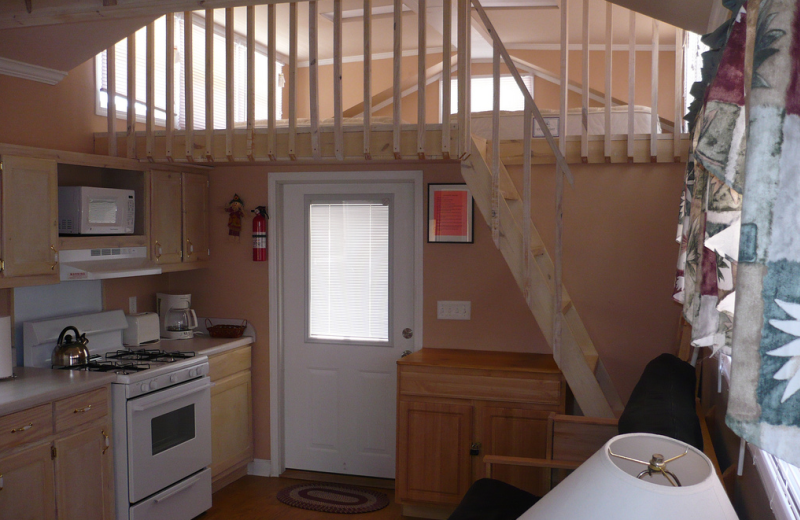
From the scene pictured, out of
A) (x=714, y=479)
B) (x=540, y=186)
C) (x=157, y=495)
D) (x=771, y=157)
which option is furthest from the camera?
(x=540, y=186)

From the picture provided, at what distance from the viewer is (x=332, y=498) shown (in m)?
4.04

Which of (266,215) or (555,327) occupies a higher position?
(266,215)

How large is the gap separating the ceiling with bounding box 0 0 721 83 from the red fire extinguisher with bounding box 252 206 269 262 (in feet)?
4.42

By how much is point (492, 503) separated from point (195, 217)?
2.74 metres

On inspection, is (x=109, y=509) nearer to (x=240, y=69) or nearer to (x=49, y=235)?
(x=49, y=235)

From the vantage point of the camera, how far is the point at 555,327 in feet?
10.4

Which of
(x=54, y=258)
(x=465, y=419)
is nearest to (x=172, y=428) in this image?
(x=54, y=258)

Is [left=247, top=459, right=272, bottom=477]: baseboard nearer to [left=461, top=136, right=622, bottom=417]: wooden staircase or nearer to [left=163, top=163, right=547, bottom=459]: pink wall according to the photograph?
[left=163, top=163, right=547, bottom=459]: pink wall

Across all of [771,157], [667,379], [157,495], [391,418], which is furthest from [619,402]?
[771,157]

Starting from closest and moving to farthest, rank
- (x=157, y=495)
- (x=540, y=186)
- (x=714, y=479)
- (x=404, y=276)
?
(x=714, y=479)
(x=157, y=495)
(x=540, y=186)
(x=404, y=276)

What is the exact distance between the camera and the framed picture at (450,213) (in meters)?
4.02

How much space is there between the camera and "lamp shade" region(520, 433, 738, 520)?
3.00ft

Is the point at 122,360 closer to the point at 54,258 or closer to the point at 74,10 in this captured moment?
the point at 54,258

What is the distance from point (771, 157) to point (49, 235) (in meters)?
3.36
